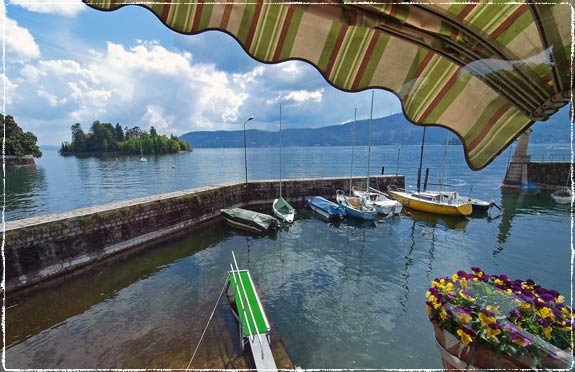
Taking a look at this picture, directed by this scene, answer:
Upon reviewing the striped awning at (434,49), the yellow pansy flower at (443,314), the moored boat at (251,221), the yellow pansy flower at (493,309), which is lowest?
the moored boat at (251,221)

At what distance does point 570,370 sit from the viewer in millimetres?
2102

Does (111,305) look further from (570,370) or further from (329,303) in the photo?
(570,370)

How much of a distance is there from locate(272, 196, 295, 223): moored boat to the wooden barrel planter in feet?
61.6

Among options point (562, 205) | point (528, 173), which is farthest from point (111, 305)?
point (528, 173)

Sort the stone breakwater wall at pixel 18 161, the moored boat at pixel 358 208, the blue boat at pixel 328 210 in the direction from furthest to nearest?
the stone breakwater wall at pixel 18 161 → the blue boat at pixel 328 210 → the moored boat at pixel 358 208

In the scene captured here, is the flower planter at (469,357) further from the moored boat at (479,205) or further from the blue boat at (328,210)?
the moored boat at (479,205)

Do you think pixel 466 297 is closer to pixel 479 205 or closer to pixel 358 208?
pixel 358 208

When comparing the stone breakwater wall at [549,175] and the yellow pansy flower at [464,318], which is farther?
the stone breakwater wall at [549,175]

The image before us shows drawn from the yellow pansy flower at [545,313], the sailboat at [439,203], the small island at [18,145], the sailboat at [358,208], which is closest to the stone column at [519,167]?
the sailboat at [439,203]

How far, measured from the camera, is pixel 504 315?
240cm

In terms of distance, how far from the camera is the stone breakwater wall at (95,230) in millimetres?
11305

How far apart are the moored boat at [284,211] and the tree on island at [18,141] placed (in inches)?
3241

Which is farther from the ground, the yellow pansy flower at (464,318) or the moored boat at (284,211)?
the yellow pansy flower at (464,318)

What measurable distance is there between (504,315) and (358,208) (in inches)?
835
